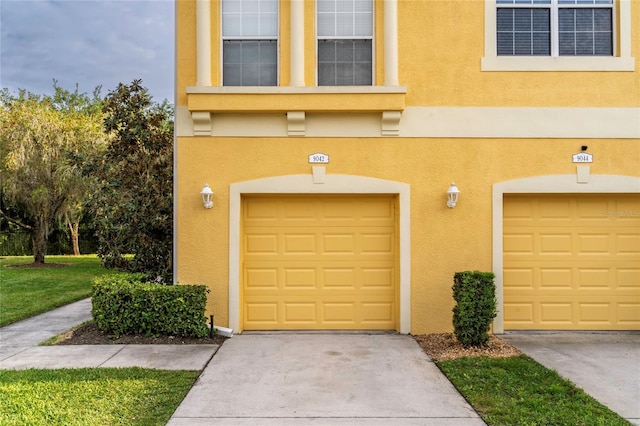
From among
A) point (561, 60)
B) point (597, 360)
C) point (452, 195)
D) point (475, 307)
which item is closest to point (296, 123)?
point (452, 195)

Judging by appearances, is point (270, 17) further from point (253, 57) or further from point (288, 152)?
point (288, 152)

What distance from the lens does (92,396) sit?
480 cm

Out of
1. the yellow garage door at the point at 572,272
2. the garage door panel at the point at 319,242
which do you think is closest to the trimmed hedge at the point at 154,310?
the garage door panel at the point at 319,242

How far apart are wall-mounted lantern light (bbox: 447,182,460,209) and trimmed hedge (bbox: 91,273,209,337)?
4165mm

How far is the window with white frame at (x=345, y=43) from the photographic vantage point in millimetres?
7617

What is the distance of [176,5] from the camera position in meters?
7.60

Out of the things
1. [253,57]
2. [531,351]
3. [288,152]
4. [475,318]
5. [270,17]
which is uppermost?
[270,17]

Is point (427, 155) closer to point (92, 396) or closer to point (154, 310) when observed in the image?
point (154, 310)

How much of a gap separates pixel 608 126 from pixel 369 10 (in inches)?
174

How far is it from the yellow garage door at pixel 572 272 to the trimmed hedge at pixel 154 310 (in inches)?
201

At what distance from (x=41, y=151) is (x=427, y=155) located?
15394 mm

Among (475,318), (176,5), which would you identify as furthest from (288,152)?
(475,318)

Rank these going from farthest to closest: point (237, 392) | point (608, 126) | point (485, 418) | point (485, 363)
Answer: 1. point (608, 126)
2. point (485, 363)
3. point (237, 392)
4. point (485, 418)

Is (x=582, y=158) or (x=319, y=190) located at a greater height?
(x=582, y=158)
